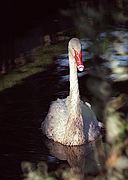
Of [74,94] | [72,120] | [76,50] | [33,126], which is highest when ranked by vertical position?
[76,50]

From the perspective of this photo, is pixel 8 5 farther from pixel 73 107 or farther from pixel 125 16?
pixel 125 16

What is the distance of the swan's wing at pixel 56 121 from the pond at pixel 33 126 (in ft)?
0.38

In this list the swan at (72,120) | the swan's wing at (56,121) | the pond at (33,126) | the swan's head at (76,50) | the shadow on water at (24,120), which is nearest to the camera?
the pond at (33,126)

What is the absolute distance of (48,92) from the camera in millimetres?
8820

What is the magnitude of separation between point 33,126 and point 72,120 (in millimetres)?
711

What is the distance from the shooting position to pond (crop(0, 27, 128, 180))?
6.57 meters

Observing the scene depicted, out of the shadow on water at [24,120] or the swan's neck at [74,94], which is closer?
the shadow on water at [24,120]

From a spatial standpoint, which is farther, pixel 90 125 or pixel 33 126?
pixel 33 126

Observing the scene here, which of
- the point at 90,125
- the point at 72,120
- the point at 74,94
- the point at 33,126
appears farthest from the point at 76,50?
the point at 33,126

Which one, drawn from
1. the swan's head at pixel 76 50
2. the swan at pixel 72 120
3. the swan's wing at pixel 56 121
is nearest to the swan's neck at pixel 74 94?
the swan at pixel 72 120

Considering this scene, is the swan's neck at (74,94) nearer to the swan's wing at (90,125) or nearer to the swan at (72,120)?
the swan at (72,120)

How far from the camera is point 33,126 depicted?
7.81m

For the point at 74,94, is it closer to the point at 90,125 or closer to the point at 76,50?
the point at 90,125

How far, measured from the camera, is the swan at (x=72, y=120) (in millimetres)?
7316
